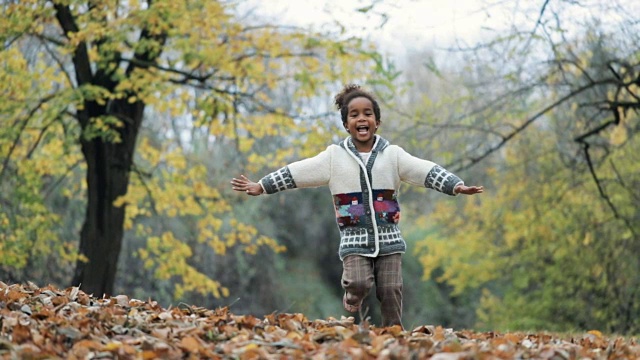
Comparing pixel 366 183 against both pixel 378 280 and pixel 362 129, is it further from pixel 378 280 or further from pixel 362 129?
pixel 378 280

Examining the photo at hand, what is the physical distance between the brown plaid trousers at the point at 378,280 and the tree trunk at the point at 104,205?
747 centimetres

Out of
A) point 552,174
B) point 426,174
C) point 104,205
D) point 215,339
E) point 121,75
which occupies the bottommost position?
point 215,339

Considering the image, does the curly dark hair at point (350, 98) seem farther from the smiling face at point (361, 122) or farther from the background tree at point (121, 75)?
the background tree at point (121, 75)

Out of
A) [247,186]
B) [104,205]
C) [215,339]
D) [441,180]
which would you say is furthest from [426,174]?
[104,205]

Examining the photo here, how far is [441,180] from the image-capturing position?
17.9ft

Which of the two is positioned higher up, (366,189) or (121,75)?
(121,75)

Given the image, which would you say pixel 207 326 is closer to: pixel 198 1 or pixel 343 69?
pixel 198 1

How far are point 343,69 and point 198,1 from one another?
9.28 ft

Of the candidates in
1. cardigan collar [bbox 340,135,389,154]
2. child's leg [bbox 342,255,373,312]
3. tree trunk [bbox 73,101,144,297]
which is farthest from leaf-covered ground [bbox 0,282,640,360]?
tree trunk [bbox 73,101,144,297]

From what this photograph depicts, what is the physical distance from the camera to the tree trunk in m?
12.4

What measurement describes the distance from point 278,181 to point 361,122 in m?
0.61

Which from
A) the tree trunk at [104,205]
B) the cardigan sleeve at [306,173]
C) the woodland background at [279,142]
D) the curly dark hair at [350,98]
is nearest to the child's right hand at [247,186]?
the cardigan sleeve at [306,173]

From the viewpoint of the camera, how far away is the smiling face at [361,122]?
5.58 m

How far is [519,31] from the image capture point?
10.8 m
